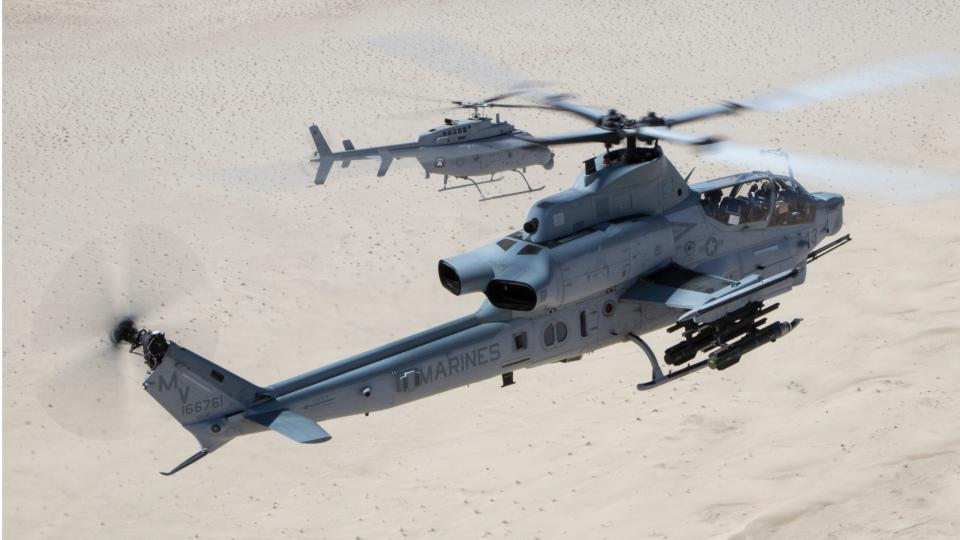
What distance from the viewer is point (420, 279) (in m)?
33.8

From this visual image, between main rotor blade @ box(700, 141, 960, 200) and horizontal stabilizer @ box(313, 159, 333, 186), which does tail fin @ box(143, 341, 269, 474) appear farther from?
main rotor blade @ box(700, 141, 960, 200)

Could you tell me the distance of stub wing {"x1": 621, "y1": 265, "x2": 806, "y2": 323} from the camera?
2036 centimetres

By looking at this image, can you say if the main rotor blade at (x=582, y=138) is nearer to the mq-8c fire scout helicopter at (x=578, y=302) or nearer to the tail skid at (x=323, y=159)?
the mq-8c fire scout helicopter at (x=578, y=302)

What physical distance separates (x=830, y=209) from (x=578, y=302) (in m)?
5.99

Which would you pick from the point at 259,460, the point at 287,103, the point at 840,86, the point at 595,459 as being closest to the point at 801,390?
the point at 595,459

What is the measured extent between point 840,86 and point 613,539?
8666 mm

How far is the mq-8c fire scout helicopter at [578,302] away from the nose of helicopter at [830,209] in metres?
1.40

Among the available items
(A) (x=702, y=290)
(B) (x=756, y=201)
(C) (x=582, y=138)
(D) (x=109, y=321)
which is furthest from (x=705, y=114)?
(D) (x=109, y=321)

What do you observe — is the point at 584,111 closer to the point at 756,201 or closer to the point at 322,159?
the point at 756,201

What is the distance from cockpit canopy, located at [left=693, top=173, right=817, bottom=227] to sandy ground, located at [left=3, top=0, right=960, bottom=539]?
313 cm

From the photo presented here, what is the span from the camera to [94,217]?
126 ft

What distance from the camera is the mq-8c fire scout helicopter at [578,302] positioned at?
62.1ft

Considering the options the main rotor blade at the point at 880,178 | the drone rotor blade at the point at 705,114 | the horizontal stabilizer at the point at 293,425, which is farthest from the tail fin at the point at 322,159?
the horizontal stabilizer at the point at 293,425

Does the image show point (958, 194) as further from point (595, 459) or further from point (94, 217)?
point (94, 217)
